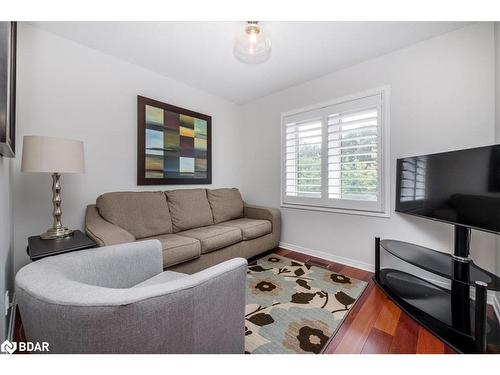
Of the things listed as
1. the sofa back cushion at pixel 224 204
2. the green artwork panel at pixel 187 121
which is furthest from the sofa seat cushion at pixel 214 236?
the green artwork panel at pixel 187 121

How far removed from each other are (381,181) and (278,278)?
1.43 metres

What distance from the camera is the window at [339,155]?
2.15 m

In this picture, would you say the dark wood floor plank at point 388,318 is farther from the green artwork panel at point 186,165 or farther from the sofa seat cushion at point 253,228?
the green artwork panel at point 186,165

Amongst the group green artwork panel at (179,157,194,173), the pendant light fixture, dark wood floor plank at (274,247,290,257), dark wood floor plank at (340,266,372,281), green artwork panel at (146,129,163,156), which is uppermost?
the pendant light fixture

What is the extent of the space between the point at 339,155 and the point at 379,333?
1.68m

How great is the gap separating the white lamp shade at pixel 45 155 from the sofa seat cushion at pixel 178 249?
888 millimetres

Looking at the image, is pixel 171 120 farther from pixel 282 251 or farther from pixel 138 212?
pixel 282 251

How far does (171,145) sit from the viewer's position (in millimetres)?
2572

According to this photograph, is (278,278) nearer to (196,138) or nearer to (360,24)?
(196,138)

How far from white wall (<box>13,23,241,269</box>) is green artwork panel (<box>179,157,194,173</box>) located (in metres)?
0.38

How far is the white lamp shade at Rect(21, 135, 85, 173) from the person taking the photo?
4.40 ft

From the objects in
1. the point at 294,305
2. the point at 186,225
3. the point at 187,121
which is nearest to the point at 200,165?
the point at 187,121

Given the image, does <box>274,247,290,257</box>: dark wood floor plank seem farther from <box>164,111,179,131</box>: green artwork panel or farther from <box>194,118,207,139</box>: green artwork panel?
<box>164,111,179,131</box>: green artwork panel

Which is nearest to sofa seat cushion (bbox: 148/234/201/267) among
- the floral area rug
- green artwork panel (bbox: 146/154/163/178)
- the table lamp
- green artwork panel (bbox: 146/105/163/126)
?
the floral area rug
